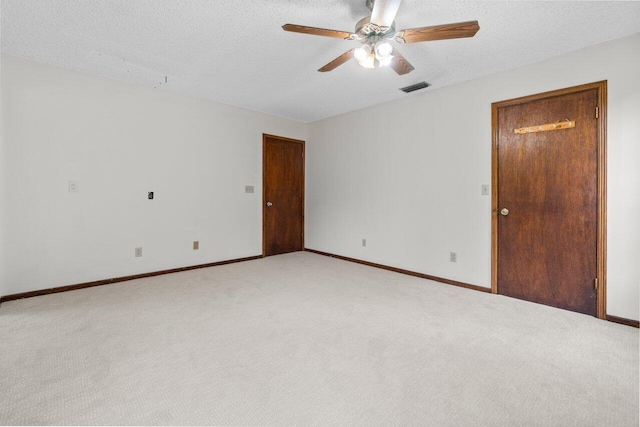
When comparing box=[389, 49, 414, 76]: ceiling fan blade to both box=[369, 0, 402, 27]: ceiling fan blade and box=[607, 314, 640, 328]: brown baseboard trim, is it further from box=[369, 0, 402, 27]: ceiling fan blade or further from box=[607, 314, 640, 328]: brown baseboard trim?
box=[607, 314, 640, 328]: brown baseboard trim

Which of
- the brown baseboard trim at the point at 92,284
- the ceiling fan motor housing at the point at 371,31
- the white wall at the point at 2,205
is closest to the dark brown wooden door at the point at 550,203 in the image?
the ceiling fan motor housing at the point at 371,31

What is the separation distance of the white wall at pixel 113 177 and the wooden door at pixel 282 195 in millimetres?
282

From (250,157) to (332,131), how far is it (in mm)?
1427

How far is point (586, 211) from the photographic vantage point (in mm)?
2686

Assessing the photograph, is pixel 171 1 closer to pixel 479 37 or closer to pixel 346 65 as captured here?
pixel 346 65

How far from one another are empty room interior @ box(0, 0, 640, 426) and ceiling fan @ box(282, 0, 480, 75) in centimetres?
2

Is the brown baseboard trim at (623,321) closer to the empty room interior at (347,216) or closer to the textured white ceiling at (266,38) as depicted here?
the empty room interior at (347,216)

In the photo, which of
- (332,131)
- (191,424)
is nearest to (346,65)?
(332,131)

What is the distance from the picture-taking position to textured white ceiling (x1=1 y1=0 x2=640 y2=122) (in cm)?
212

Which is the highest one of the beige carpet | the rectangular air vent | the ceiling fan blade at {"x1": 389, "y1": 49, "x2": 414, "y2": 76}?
the rectangular air vent

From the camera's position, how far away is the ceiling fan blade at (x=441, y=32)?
1849 mm

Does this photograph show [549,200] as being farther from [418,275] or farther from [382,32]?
[382,32]

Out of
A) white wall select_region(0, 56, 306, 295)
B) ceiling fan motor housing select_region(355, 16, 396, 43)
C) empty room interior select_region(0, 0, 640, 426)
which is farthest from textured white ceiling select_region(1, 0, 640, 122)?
white wall select_region(0, 56, 306, 295)

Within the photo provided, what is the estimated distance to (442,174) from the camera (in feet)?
12.1
